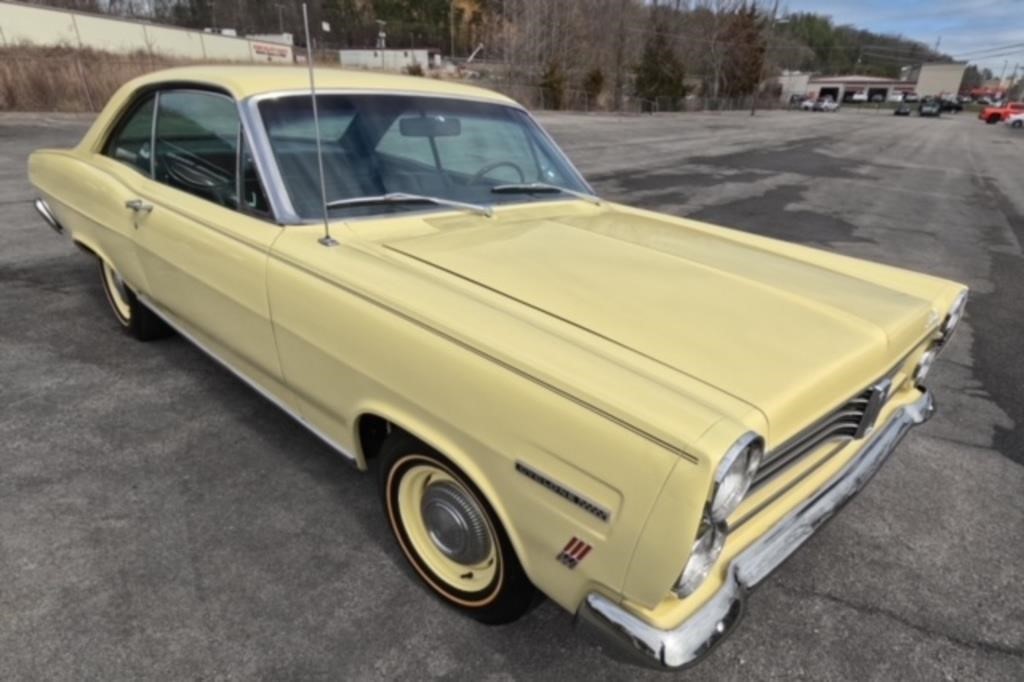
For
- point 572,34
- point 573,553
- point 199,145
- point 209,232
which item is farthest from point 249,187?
point 572,34

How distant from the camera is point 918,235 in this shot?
26.5ft

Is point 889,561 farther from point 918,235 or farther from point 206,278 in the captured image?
point 918,235

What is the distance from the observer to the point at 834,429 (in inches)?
72.1

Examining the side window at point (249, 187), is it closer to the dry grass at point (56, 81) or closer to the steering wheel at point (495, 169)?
the steering wheel at point (495, 169)

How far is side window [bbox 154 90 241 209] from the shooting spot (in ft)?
8.30

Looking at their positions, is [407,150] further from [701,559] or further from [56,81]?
[56,81]

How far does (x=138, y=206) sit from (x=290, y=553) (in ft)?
6.15

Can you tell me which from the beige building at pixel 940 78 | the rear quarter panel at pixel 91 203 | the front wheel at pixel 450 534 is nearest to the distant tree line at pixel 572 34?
the rear quarter panel at pixel 91 203

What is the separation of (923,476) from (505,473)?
7.94 feet

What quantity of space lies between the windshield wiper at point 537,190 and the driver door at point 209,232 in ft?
3.43

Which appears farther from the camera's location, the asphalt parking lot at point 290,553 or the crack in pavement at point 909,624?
the crack in pavement at point 909,624

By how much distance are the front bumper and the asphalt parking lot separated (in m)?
0.53

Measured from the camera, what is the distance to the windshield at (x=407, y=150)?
7.80 ft

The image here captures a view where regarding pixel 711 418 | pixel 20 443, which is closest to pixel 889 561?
pixel 711 418
